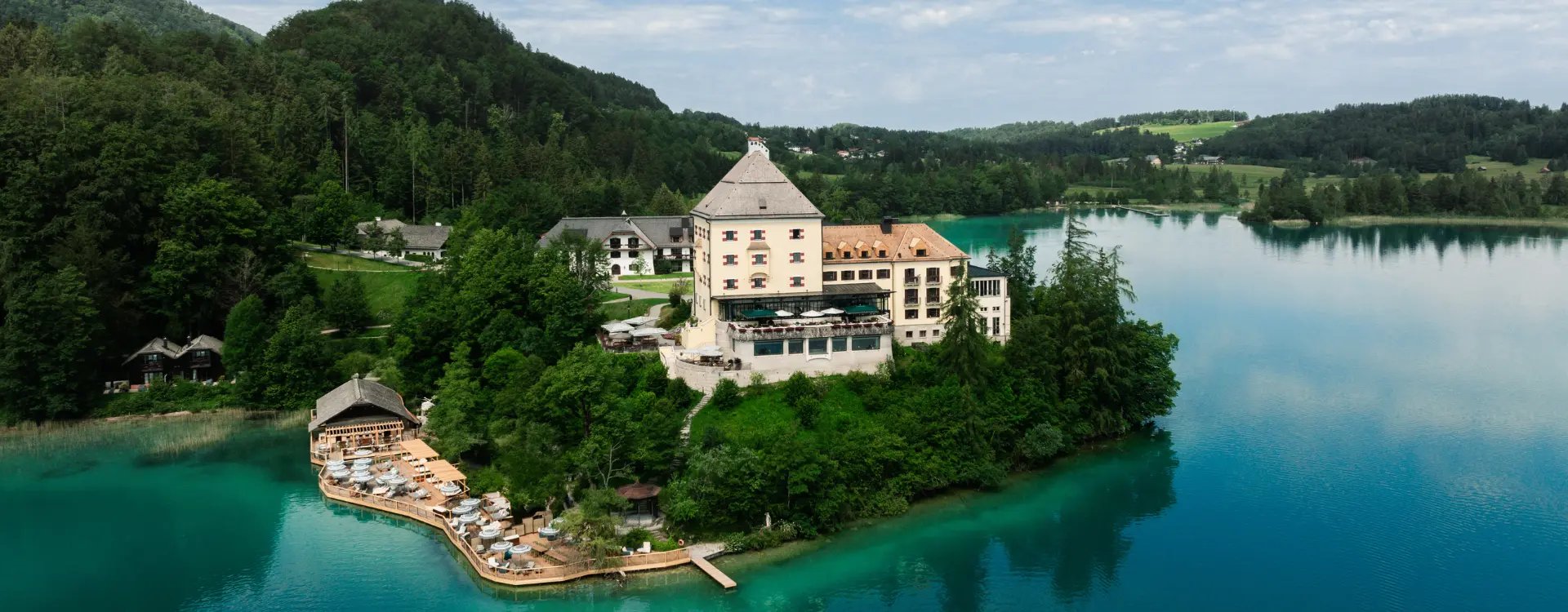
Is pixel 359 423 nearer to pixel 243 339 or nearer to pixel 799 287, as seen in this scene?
pixel 243 339

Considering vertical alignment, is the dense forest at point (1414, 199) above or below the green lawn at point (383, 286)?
above

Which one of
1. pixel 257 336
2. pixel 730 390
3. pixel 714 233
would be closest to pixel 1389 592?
pixel 730 390

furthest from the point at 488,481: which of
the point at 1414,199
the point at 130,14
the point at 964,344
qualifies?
the point at 1414,199

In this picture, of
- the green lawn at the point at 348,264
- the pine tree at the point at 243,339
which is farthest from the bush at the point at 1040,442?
the green lawn at the point at 348,264

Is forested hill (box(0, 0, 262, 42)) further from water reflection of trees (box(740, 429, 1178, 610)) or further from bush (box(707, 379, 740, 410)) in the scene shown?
water reflection of trees (box(740, 429, 1178, 610))

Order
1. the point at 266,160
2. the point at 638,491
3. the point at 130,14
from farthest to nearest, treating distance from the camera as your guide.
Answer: the point at 130,14, the point at 266,160, the point at 638,491

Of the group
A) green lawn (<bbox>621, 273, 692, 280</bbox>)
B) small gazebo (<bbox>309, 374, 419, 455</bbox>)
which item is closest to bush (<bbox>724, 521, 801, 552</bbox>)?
small gazebo (<bbox>309, 374, 419, 455</bbox>)

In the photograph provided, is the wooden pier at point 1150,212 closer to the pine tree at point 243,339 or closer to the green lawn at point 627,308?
the green lawn at point 627,308

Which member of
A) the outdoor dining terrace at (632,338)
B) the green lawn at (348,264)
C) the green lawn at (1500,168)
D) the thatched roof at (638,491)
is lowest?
the thatched roof at (638,491)
